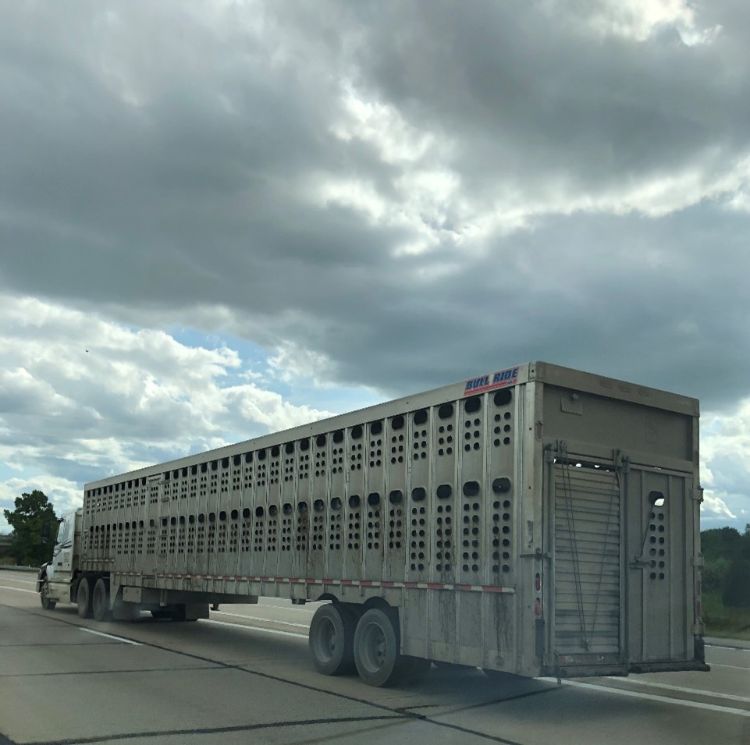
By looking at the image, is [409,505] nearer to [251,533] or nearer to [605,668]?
[605,668]

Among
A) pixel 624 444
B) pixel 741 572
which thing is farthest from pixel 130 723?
pixel 741 572

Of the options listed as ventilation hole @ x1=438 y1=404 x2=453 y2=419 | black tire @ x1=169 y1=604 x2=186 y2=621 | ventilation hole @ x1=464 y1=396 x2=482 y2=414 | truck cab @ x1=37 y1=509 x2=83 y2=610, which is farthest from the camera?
truck cab @ x1=37 y1=509 x2=83 y2=610

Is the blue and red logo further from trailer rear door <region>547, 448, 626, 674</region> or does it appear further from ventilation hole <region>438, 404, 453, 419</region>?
trailer rear door <region>547, 448, 626, 674</region>

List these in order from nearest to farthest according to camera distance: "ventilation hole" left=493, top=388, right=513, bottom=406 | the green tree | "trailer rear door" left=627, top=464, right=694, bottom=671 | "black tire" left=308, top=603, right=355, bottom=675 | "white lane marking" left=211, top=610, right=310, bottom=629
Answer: "ventilation hole" left=493, top=388, right=513, bottom=406
"trailer rear door" left=627, top=464, right=694, bottom=671
"black tire" left=308, top=603, right=355, bottom=675
"white lane marking" left=211, top=610, right=310, bottom=629
the green tree

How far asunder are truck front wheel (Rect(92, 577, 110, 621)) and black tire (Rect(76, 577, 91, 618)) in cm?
20

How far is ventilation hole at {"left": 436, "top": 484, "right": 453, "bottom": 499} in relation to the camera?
1125 cm

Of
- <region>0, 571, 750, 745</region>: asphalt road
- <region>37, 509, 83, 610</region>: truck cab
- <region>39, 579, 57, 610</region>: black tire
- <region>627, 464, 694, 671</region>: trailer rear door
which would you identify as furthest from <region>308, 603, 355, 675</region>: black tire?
<region>39, 579, 57, 610</region>: black tire

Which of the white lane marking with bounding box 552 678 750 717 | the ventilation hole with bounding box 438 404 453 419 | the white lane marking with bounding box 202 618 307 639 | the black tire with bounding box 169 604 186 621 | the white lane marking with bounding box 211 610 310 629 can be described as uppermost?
the ventilation hole with bounding box 438 404 453 419

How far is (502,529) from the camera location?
1027 cm

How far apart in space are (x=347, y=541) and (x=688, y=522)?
14.7 ft

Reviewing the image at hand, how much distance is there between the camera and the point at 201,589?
57.6ft

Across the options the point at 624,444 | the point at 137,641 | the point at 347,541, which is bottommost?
the point at 137,641

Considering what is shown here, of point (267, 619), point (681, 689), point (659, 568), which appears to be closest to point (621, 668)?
point (659, 568)

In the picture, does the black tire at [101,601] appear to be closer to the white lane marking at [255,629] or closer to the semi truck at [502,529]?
the white lane marking at [255,629]
